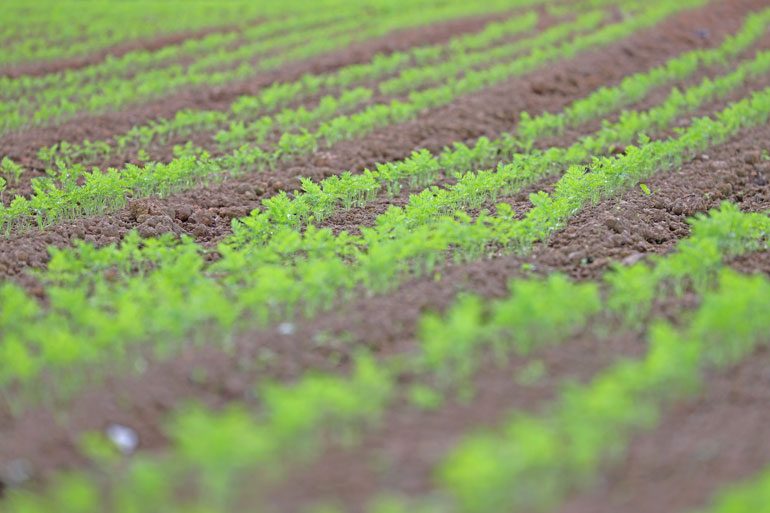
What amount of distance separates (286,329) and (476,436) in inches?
74.5

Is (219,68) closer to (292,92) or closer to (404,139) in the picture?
(292,92)

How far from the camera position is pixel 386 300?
6945mm

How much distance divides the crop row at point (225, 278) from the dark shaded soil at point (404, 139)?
763mm

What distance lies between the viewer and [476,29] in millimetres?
21125

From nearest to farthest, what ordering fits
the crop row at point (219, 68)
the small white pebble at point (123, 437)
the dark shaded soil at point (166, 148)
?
1. the small white pebble at point (123, 437)
2. the dark shaded soil at point (166, 148)
3. the crop row at point (219, 68)

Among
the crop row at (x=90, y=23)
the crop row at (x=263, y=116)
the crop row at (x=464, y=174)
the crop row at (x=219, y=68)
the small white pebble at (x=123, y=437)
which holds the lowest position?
the crop row at (x=464, y=174)

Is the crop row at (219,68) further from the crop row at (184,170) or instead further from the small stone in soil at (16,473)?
the small stone in soil at (16,473)

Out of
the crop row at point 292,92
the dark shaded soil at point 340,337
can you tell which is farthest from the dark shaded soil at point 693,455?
the crop row at point 292,92

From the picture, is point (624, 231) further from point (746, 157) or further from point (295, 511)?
point (295, 511)

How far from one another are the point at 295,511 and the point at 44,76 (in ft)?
48.6

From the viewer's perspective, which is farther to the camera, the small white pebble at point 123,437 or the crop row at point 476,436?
the small white pebble at point 123,437

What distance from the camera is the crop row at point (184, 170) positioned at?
9.71 m

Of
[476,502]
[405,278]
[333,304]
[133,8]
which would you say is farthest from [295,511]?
[133,8]

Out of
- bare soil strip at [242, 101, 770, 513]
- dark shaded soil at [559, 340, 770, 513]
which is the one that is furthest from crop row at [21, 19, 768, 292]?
dark shaded soil at [559, 340, 770, 513]
